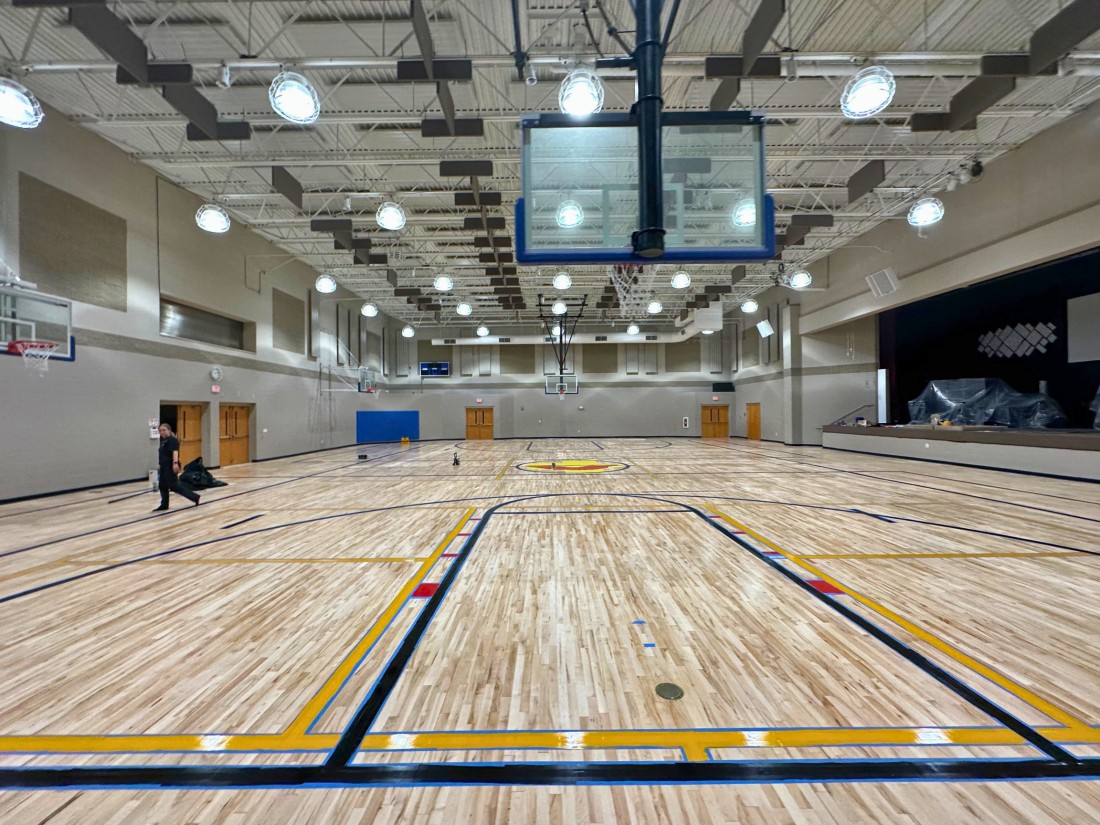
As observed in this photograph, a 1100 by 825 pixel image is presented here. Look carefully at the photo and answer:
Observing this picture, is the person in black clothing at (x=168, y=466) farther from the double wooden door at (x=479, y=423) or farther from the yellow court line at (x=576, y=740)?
the double wooden door at (x=479, y=423)

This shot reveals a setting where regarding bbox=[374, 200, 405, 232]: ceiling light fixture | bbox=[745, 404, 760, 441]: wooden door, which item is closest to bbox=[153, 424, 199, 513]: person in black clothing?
bbox=[374, 200, 405, 232]: ceiling light fixture

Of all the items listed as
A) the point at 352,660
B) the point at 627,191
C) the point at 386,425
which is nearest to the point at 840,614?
the point at 352,660

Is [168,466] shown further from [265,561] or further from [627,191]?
[627,191]

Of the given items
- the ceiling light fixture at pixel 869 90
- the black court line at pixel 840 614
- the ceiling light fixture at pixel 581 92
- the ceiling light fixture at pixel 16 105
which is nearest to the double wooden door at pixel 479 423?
the ceiling light fixture at pixel 16 105

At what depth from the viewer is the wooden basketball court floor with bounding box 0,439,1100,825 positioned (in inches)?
79.0

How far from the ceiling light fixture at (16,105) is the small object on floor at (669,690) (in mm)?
8875

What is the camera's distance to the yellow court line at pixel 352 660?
2477 mm

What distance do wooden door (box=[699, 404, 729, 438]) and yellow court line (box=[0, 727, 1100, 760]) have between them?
2754 cm

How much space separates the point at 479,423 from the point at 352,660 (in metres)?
26.1

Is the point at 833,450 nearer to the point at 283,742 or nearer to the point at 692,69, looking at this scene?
the point at 692,69

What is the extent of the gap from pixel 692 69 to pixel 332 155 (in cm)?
724

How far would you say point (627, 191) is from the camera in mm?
3797

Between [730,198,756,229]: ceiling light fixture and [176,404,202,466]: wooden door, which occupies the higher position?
[730,198,756,229]: ceiling light fixture

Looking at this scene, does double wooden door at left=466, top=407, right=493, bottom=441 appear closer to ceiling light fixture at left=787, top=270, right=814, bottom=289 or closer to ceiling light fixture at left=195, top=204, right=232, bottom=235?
ceiling light fixture at left=787, top=270, right=814, bottom=289
